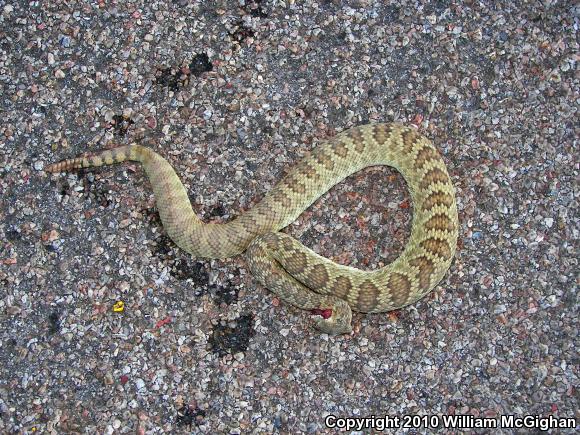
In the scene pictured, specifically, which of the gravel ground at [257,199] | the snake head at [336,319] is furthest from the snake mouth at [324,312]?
the gravel ground at [257,199]

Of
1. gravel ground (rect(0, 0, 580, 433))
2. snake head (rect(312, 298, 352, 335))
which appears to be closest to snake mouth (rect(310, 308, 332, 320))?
snake head (rect(312, 298, 352, 335))

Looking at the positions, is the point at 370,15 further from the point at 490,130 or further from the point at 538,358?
the point at 538,358

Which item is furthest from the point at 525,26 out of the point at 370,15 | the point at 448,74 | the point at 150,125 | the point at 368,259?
the point at 150,125

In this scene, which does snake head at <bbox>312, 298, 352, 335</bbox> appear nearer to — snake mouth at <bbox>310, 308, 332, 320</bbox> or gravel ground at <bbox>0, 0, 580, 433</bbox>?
snake mouth at <bbox>310, 308, 332, 320</bbox>

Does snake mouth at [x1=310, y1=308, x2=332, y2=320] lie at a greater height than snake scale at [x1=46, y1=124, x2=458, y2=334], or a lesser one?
lesser

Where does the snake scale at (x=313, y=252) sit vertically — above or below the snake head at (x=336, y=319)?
above

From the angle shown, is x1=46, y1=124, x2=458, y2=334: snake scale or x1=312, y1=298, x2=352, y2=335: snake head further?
x1=46, y1=124, x2=458, y2=334: snake scale

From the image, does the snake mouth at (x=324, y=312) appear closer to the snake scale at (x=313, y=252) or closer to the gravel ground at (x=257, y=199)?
the snake scale at (x=313, y=252)

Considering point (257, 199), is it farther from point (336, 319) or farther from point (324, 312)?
point (336, 319)
